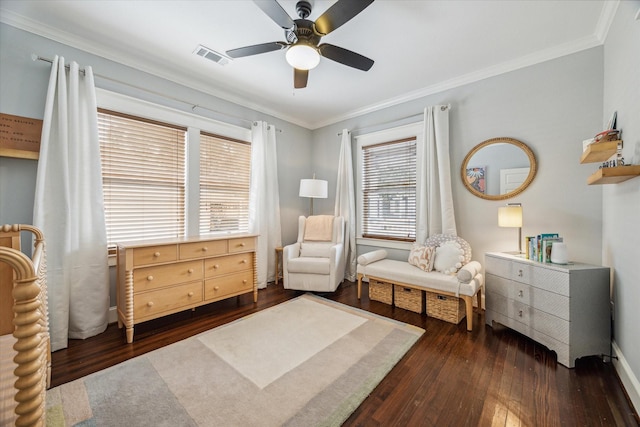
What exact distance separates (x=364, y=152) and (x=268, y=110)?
1.62m

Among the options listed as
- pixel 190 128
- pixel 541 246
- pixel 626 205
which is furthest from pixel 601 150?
pixel 190 128

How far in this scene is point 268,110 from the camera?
12.7 ft

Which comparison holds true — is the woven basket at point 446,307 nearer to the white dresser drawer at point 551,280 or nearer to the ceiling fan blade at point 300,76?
the white dresser drawer at point 551,280

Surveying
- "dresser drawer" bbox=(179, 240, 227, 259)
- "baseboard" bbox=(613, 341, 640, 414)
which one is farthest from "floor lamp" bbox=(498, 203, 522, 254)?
"dresser drawer" bbox=(179, 240, 227, 259)

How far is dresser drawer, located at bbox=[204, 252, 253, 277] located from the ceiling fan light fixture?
6.87 feet

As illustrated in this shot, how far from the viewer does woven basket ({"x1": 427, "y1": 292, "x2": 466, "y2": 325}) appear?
250cm

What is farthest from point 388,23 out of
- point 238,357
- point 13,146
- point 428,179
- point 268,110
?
point 13,146

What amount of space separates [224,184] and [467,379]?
3.29m

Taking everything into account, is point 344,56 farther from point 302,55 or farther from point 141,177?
point 141,177

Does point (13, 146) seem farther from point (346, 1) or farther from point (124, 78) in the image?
point (346, 1)

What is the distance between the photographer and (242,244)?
2998 millimetres

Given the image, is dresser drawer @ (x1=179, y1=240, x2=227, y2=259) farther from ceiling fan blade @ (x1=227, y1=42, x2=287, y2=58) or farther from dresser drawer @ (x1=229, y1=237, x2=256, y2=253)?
ceiling fan blade @ (x1=227, y1=42, x2=287, y2=58)

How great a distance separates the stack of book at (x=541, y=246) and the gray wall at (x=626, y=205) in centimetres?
36

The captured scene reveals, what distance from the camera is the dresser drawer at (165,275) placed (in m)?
2.27
